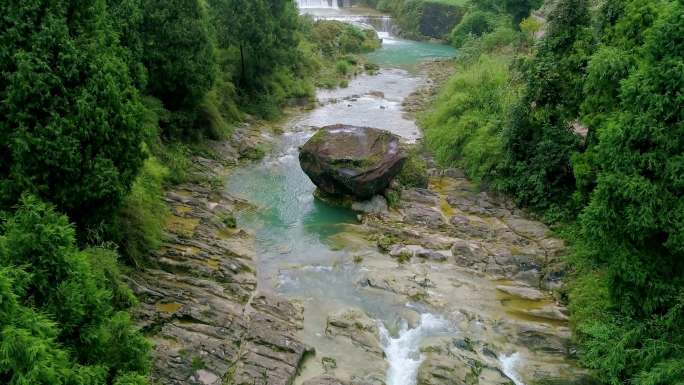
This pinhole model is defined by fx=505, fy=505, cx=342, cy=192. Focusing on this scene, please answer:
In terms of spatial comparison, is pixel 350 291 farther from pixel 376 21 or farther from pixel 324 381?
pixel 376 21

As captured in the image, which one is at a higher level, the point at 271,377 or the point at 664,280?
the point at 664,280

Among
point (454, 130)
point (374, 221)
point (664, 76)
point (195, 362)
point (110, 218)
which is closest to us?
point (664, 76)

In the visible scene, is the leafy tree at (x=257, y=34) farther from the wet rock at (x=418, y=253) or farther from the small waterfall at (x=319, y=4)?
the small waterfall at (x=319, y=4)

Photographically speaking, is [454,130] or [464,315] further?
[454,130]

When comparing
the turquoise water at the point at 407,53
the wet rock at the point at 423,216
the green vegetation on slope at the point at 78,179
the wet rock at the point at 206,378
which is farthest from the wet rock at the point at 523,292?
the turquoise water at the point at 407,53

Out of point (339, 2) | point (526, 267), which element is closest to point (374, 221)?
point (526, 267)

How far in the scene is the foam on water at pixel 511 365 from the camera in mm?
14883

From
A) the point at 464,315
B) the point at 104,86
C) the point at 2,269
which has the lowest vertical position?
the point at 464,315

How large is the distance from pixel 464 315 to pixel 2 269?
46.1 feet

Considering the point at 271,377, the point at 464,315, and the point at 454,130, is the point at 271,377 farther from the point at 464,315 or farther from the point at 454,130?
the point at 454,130

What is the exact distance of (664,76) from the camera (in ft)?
42.0

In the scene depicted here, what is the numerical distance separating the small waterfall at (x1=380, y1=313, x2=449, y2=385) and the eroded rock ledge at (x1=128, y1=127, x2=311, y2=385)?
105 inches

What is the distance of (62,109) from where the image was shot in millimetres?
12789

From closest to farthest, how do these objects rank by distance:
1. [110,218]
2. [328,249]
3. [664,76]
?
1. [664,76]
2. [110,218]
3. [328,249]
